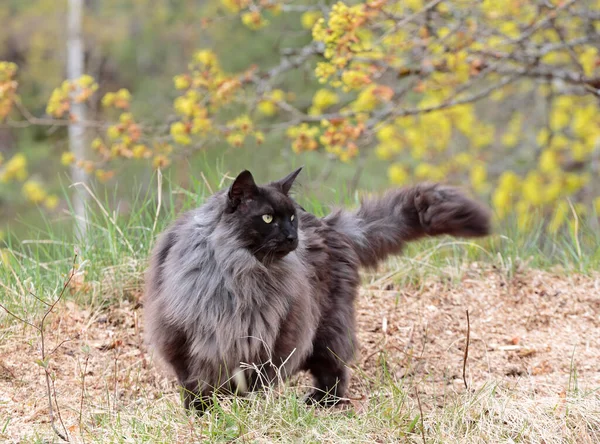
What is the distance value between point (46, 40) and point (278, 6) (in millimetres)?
11432

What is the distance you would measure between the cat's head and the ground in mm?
676

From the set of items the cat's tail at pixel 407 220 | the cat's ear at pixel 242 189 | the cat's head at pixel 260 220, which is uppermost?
the cat's ear at pixel 242 189

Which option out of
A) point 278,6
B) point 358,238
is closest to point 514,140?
point 278,6

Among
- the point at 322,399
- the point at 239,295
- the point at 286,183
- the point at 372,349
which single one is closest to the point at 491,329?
the point at 372,349

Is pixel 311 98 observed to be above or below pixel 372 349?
below

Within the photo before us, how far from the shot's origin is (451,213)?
3.88 meters

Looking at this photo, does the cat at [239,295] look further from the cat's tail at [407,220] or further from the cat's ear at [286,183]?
the cat's tail at [407,220]

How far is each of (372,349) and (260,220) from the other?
56.5 inches

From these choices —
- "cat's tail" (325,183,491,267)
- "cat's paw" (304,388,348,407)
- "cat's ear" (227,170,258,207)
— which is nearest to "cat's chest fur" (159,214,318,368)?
"cat's ear" (227,170,258,207)

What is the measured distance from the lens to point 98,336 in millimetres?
4238

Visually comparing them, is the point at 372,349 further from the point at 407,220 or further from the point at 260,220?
the point at 260,220

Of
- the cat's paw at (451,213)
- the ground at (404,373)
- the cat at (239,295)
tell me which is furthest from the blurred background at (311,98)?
the cat at (239,295)

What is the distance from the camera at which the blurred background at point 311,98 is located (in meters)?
5.62

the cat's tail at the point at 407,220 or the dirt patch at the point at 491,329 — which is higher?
the cat's tail at the point at 407,220
